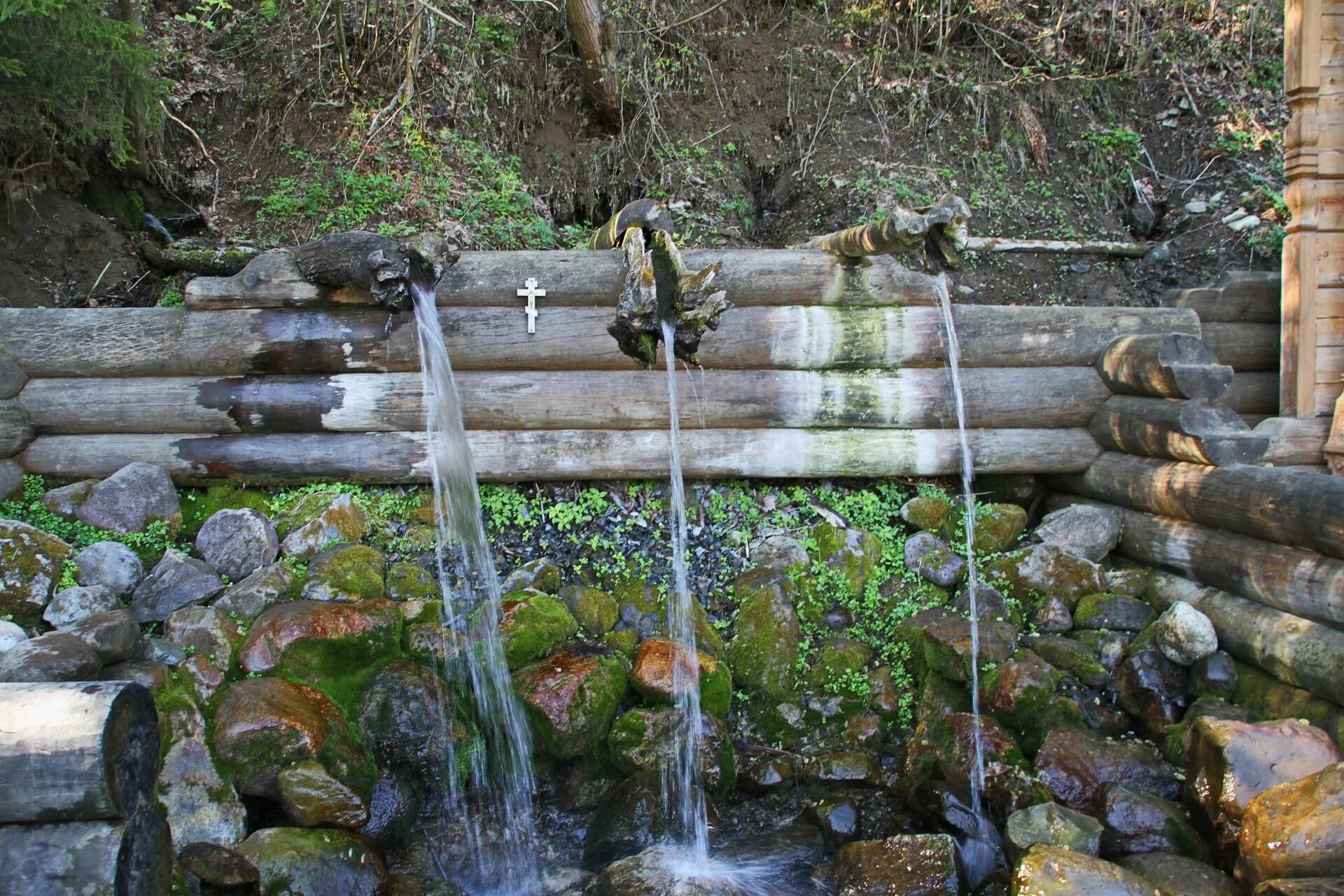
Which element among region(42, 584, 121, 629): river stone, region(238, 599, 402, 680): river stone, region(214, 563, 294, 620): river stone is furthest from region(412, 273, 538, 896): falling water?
region(42, 584, 121, 629): river stone

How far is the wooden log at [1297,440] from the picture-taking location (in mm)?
6977

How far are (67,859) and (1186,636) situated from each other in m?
5.59

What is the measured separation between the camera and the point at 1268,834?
386cm

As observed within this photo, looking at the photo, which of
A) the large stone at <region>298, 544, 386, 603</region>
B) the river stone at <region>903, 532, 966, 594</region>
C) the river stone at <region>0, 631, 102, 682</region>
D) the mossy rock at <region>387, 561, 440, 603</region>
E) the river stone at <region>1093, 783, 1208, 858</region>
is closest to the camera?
the river stone at <region>0, 631, 102, 682</region>

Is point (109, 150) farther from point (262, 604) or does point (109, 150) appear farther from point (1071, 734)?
point (1071, 734)

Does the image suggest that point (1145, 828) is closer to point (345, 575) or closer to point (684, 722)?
point (684, 722)

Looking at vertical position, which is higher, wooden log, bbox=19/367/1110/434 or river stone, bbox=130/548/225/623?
wooden log, bbox=19/367/1110/434

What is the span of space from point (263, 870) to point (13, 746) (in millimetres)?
1387

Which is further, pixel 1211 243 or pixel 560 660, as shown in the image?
pixel 1211 243

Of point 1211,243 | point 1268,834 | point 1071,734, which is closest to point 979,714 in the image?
point 1071,734

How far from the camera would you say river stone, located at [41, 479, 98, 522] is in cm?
595

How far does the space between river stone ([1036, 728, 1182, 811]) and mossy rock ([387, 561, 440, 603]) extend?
3645mm

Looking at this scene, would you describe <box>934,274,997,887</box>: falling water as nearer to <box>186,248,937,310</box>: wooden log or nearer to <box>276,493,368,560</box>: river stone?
<box>186,248,937,310</box>: wooden log

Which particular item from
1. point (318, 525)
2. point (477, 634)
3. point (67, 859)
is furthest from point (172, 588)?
point (67, 859)
